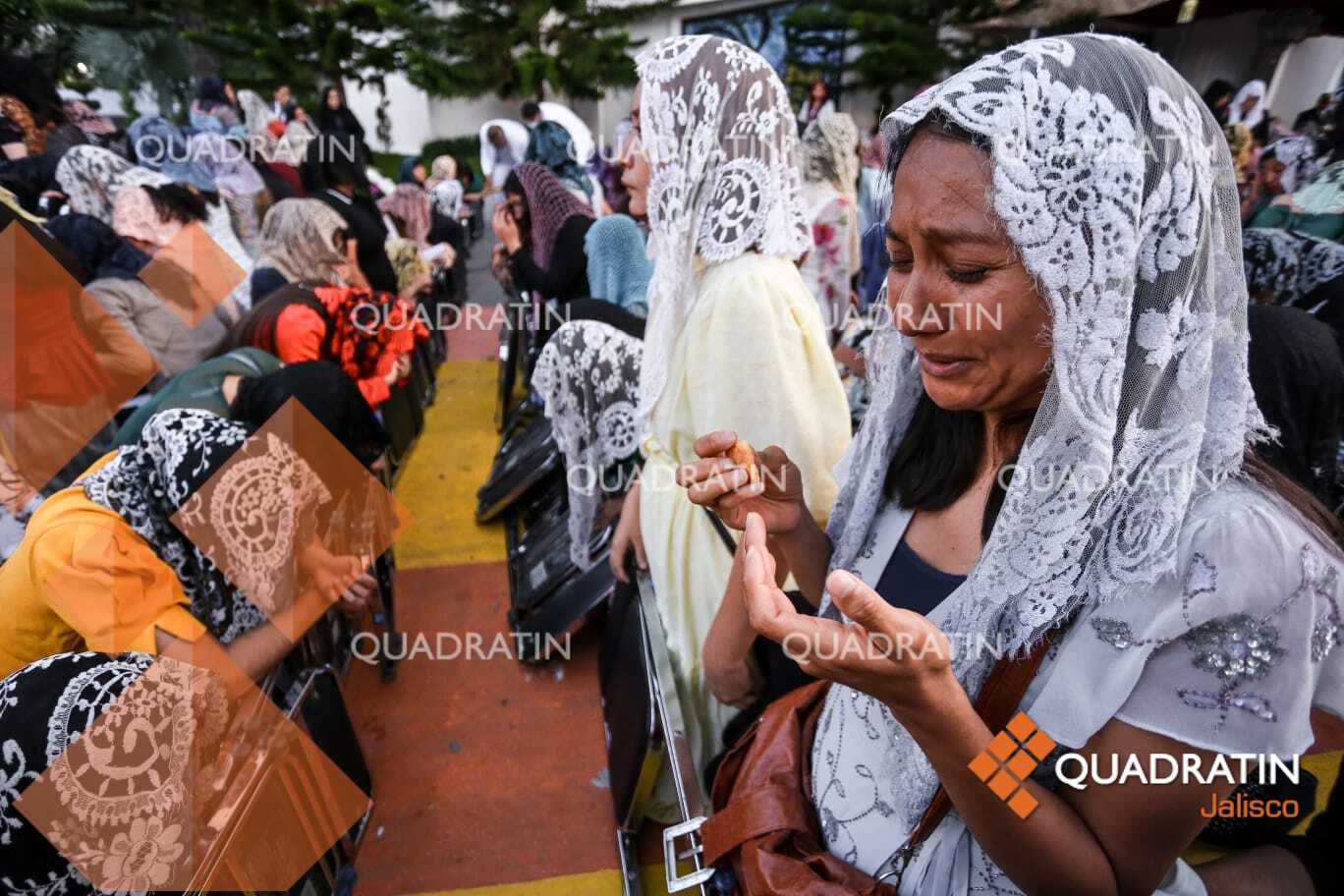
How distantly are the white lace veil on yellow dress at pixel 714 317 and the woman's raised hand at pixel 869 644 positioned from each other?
34.0 inches

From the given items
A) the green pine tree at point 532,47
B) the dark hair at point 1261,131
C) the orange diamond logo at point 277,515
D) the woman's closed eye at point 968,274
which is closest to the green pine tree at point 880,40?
the green pine tree at point 532,47

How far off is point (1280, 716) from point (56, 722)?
1.78 metres

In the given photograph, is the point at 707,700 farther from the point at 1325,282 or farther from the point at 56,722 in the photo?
the point at 1325,282

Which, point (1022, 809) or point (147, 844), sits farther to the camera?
point (147, 844)

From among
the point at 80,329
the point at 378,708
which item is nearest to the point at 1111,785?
the point at 378,708

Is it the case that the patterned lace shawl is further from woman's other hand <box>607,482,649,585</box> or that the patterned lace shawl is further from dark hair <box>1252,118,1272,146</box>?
dark hair <box>1252,118,1272,146</box>

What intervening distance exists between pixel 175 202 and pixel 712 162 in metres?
3.62

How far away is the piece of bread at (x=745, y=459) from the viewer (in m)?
1.22

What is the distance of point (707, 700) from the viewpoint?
1922 mm

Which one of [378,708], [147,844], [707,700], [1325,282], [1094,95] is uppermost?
[1094,95]

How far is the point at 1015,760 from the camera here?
858mm

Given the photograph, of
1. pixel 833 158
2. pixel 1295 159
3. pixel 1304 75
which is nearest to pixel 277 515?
pixel 833 158

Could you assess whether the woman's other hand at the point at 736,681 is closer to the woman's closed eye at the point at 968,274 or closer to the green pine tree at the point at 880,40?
the woman's closed eye at the point at 968,274

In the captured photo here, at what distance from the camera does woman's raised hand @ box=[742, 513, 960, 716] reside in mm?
728
